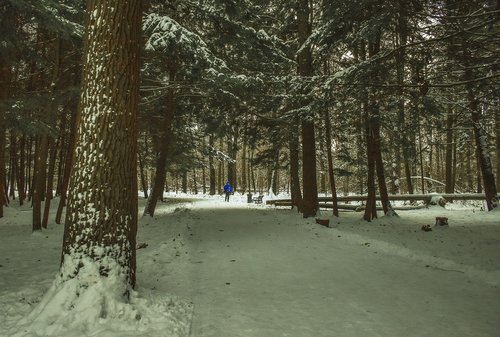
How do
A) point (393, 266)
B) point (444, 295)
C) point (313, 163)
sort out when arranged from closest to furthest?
point (444, 295), point (393, 266), point (313, 163)

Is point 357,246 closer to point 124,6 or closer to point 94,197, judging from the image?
point 94,197

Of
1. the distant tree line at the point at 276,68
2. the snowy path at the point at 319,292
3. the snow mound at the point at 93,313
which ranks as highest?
the distant tree line at the point at 276,68

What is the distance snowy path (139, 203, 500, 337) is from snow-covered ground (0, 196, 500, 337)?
0.06 ft

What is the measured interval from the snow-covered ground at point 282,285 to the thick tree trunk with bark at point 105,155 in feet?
1.98

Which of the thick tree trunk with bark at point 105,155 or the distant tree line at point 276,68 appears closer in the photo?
the thick tree trunk with bark at point 105,155

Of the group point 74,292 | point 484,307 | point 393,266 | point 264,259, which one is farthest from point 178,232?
point 484,307

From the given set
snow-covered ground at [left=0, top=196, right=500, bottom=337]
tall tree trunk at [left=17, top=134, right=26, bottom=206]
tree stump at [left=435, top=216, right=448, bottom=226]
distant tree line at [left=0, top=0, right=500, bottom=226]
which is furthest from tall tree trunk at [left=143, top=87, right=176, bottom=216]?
tree stump at [left=435, top=216, right=448, bottom=226]

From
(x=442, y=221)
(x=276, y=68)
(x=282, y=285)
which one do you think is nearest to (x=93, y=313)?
(x=282, y=285)

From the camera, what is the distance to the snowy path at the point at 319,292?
175 inches

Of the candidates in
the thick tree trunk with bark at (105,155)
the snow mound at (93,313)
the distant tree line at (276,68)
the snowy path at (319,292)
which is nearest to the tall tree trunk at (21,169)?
the distant tree line at (276,68)

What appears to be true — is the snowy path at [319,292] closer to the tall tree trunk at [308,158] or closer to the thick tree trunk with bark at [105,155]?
the thick tree trunk with bark at [105,155]

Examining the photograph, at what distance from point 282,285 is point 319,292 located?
67 cm

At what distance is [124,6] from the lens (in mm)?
→ 4789

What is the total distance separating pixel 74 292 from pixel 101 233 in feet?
2.41
